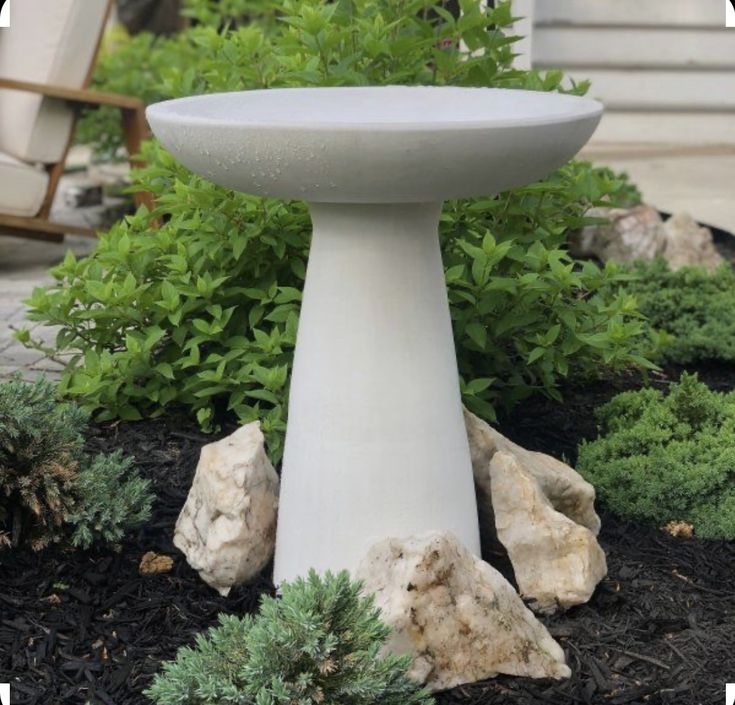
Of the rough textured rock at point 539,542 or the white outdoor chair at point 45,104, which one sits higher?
the white outdoor chair at point 45,104

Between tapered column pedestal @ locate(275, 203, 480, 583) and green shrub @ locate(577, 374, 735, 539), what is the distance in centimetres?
69

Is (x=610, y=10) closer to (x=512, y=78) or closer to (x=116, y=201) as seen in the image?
(x=116, y=201)

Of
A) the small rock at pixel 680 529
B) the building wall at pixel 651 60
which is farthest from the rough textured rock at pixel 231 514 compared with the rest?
the building wall at pixel 651 60

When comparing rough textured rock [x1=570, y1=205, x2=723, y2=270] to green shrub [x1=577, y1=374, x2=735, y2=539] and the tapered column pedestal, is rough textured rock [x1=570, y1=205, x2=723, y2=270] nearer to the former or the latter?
green shrub [x1=577, y1=374, x2=735, y2=539]

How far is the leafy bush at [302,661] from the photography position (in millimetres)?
2367

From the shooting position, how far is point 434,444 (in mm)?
2889

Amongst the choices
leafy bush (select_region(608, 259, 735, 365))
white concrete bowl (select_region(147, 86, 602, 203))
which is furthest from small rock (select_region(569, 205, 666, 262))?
white concrete bowl (select_region(147, 86, 602, 203))

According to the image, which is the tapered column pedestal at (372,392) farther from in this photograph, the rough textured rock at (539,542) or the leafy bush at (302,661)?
the leafy bush at (302,661)

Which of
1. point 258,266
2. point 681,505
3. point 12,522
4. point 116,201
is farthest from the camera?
point 116,201

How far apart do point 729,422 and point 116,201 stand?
5.41 meters

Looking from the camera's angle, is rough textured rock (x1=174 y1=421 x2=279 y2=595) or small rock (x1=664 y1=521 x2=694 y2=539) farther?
small rock (x1=664 y1=521 x2=694 y2=539)

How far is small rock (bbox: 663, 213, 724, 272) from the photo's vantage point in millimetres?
5734

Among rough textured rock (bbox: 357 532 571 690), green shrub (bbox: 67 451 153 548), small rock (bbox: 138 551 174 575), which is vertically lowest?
small rock (bbox: 138 551 174 575)

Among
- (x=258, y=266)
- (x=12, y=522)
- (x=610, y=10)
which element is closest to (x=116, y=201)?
(x=610, y=10)
